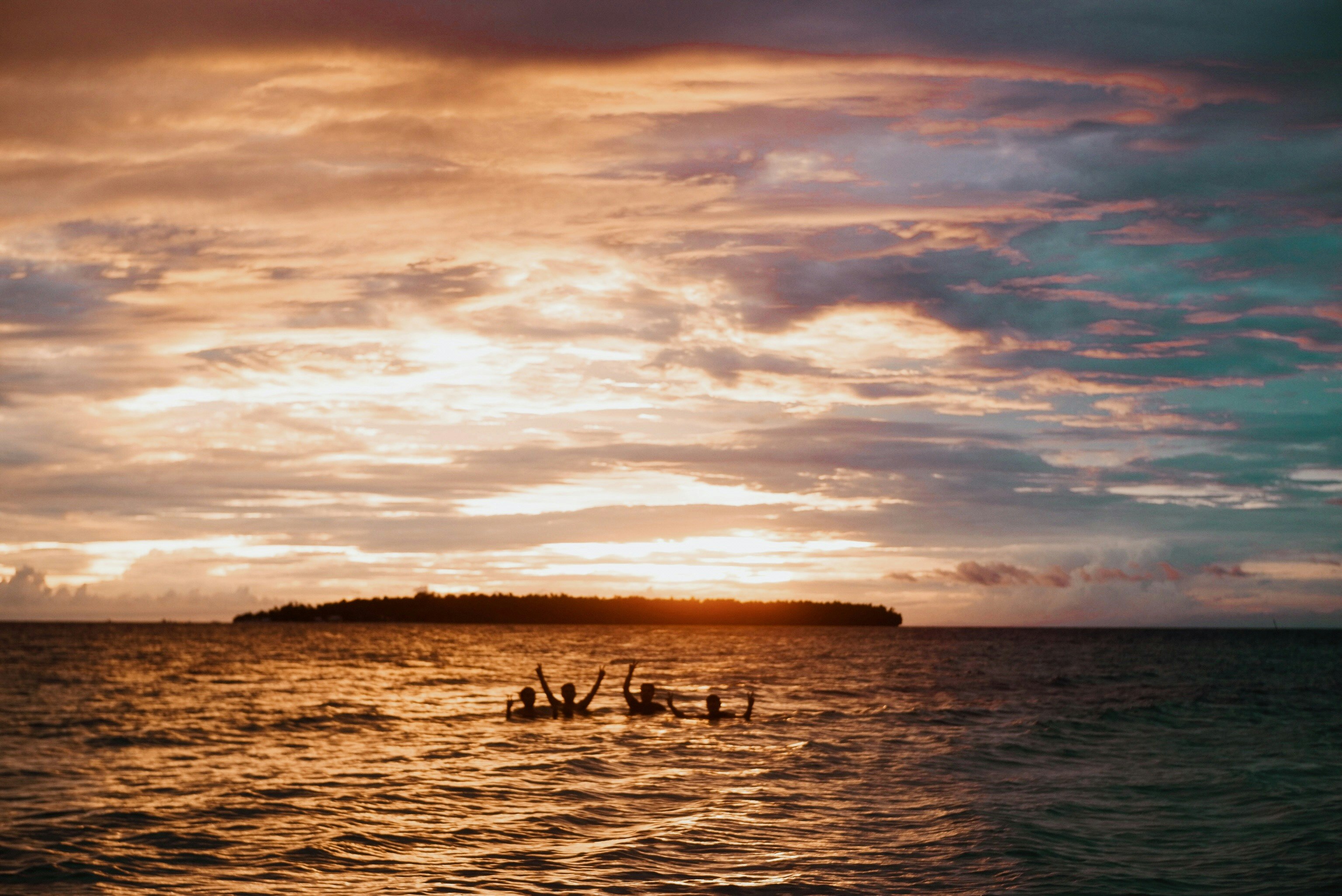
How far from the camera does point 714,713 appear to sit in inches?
1407

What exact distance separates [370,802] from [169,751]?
34.1 ft

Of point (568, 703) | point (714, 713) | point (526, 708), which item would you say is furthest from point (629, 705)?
point (526, 708)

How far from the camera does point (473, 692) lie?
49.6m

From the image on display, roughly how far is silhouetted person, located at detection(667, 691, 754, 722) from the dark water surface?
810 millimetres

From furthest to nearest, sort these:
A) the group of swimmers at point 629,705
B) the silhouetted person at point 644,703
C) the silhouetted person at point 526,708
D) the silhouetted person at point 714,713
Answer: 1. the silhouetted person at point 644,703
2. the silhouetted person at point 526,708
3. the group of swimmers at point 629,705
4. the silhouetted person at point 714,713

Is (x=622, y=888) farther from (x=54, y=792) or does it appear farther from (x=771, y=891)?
(x=54, y=792)

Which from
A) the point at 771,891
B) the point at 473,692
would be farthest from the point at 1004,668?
the point at 771,891

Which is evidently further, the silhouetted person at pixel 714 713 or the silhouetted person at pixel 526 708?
the silhouetted person at pixel 526 708

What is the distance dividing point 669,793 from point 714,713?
1402 centimetres

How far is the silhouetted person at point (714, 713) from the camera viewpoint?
1403 inches

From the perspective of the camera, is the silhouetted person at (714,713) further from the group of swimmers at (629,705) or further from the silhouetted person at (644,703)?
the silhouetted person at (644,703)

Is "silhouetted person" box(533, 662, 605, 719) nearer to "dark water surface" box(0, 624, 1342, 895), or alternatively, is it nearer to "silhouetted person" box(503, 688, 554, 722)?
"silhouetted person" box(503, 688, 554, 722)

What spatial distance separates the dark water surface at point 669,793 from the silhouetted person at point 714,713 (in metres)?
0.81

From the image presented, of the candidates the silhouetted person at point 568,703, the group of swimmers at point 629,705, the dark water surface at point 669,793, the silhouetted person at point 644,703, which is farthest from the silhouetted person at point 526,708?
the silhouetted person at point 644,703
